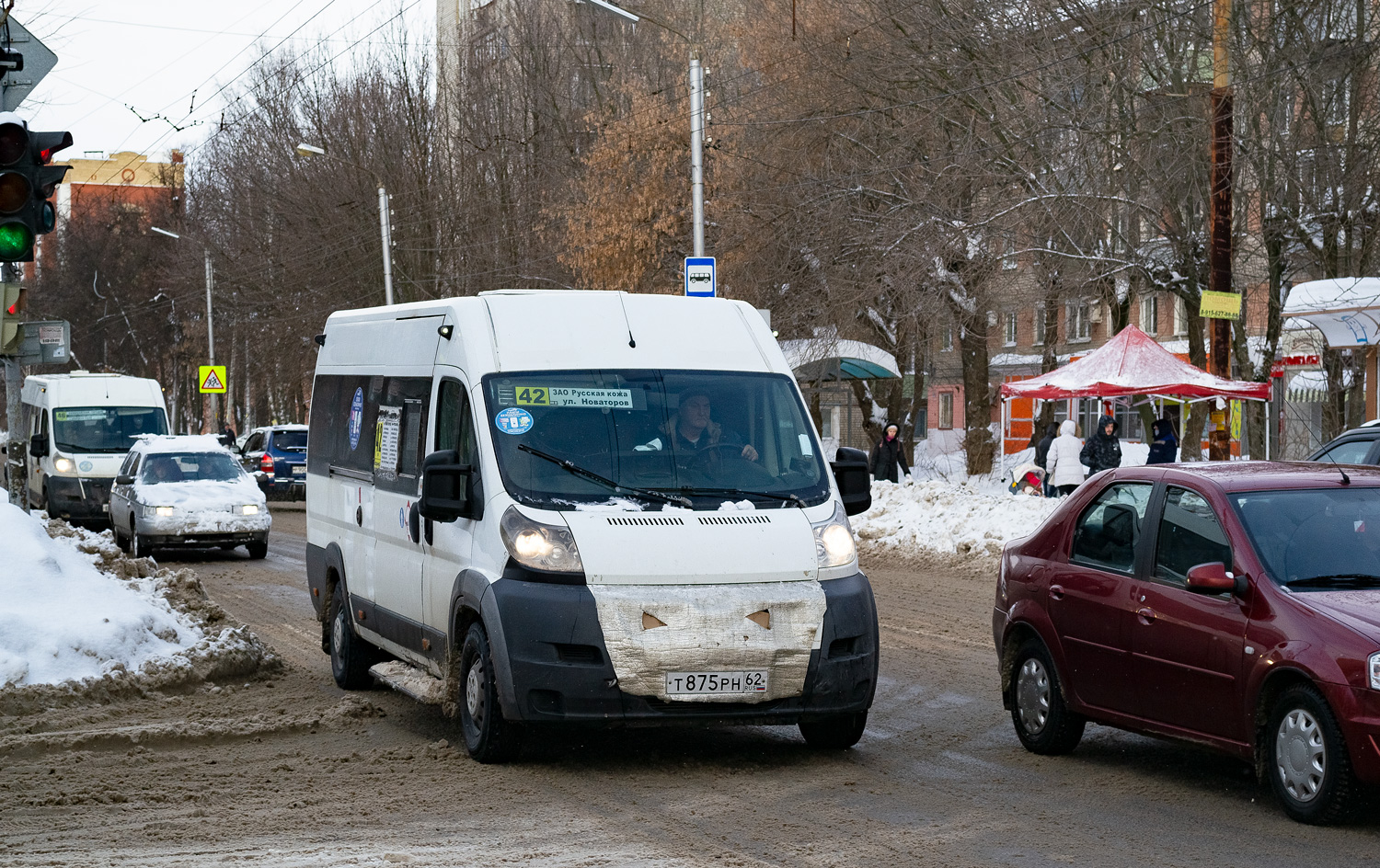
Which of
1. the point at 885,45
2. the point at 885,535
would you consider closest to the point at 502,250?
the point at 885,45

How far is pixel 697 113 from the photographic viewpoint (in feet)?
84.6

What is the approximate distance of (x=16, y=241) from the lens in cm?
1011

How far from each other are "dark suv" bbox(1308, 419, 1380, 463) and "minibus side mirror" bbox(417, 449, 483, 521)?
6756 millimetres

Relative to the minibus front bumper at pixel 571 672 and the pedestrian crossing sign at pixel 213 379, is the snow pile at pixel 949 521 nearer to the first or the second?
the minibus front bumper at pixel 571 672

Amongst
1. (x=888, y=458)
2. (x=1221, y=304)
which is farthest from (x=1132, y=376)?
(x=1221, y=304)

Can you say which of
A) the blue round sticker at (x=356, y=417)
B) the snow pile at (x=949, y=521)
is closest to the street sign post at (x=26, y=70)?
the blue round sticker at (x=356, y=417)

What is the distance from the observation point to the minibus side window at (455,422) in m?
A: 8.47

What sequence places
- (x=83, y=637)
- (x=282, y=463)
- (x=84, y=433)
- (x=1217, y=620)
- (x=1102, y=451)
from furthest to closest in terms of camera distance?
1. (x=282, y=463)
2. (x=84, y=433)
3. (x=1102, y=451)
4. (x=83, y=637)
5. (x=1217, y=620)

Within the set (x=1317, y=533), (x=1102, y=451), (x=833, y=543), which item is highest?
(x=1317, y=533)

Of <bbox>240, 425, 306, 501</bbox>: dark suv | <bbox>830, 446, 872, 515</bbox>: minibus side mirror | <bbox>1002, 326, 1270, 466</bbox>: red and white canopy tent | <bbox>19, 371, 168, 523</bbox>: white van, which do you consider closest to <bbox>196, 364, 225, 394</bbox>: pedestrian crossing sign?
<bbox>240, 425, 306, 501</bbox>: dark suv

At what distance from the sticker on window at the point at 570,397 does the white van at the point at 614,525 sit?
0.4 inches

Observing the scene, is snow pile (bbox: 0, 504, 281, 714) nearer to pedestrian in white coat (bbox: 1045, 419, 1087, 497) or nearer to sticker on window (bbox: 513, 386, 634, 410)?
sticker on window (bbox: 513, 386, 634, 410)

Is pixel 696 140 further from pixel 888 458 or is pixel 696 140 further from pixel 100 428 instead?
pixel 100 428

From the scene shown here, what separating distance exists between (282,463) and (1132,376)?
1959 centimetres
